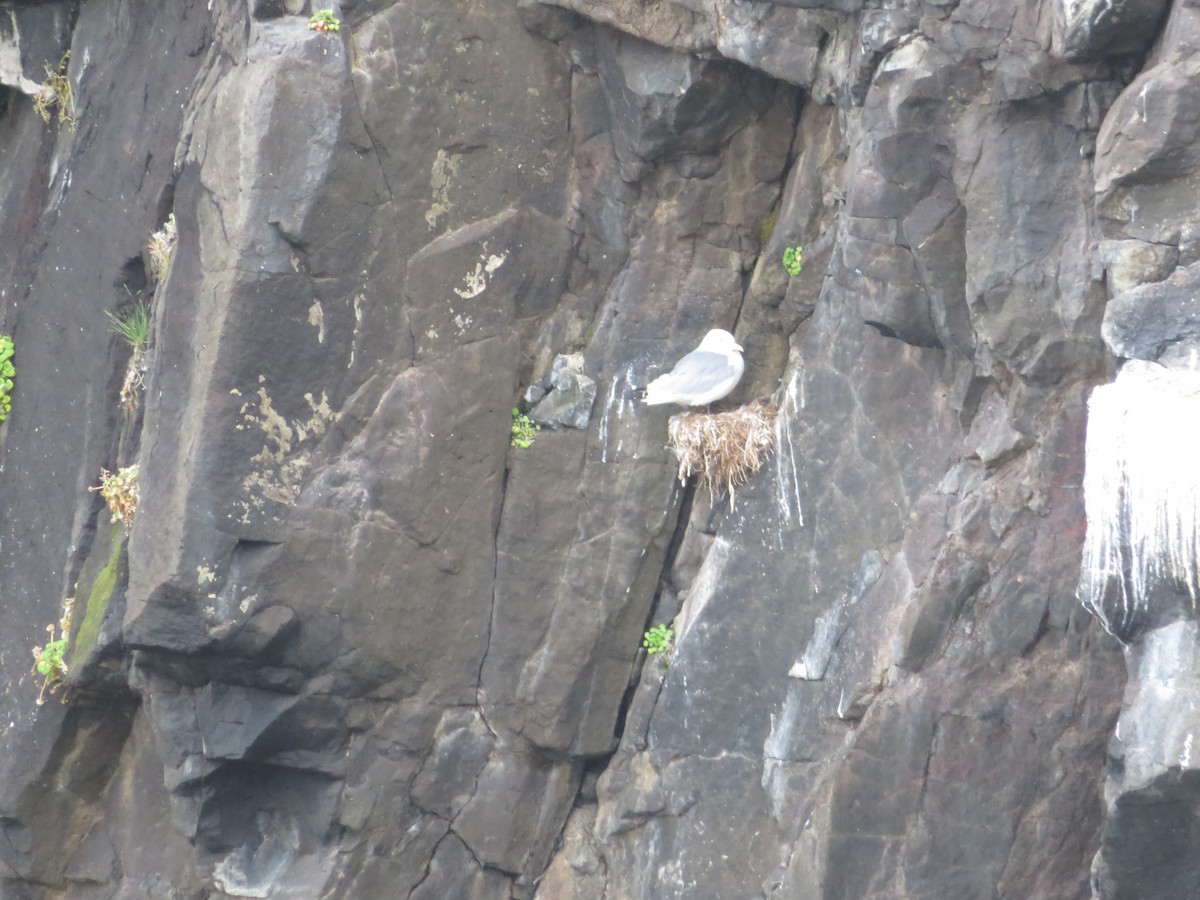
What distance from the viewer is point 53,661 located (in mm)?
8266

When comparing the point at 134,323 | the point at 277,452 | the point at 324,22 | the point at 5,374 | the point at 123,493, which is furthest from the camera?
the point at 5,374

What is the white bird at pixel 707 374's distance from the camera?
7477 millimetres

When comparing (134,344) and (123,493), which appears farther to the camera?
(134,344)

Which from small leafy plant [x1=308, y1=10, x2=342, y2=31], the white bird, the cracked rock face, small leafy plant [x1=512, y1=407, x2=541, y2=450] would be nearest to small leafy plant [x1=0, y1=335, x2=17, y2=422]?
the cracked rock face

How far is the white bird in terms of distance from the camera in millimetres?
7477

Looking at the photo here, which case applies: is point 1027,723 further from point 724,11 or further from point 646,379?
point 724,11

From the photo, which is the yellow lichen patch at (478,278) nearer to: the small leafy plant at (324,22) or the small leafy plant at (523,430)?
the small leafy plant at (523,430)

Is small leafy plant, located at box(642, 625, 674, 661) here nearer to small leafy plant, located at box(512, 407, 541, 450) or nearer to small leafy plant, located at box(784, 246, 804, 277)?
small leafy plant, located at box(512, 407, 541, 450)

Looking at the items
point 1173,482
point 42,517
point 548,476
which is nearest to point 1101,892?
point 1173,482

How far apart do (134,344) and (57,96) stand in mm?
2003

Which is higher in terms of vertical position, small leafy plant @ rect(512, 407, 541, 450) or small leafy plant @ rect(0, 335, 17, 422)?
small leafy plant @ rect(0, 335, 17, 422)

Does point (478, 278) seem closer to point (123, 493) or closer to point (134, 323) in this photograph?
point (134, 323)

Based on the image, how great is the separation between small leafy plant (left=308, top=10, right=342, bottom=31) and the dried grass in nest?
2.81 metres

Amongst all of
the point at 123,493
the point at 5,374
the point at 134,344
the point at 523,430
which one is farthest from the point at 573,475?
the point at 5,374
